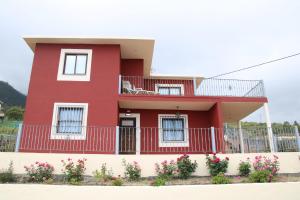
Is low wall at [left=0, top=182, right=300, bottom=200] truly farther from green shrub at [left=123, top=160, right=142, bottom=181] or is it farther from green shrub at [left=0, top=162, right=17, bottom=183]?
green shrub at [left=123, top=160, right=142, bottom=181]

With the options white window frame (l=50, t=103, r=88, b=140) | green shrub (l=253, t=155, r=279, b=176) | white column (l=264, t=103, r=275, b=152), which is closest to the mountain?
white window frame (l=50, t=103, r=88, b=140)

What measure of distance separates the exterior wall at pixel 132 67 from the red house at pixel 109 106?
6 cm

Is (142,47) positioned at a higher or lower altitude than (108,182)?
higher

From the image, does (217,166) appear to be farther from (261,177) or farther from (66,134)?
(66,134)

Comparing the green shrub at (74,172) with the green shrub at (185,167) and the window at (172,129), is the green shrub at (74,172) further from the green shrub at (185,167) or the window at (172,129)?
the window at (172,129)

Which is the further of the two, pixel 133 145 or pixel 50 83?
pixel 133 145

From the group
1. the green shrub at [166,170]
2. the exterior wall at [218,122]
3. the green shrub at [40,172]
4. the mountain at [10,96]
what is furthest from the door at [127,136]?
the mountain at [10,96]

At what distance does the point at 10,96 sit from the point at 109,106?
43992 mm

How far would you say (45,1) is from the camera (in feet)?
44.0

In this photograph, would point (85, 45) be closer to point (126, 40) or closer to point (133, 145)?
point (126, 40)

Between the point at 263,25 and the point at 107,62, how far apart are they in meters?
9.75

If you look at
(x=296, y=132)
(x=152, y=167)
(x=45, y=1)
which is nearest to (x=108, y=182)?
(x=152, y=167)

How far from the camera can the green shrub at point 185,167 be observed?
9.86 metres

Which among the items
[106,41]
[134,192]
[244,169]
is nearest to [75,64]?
[106,41]
